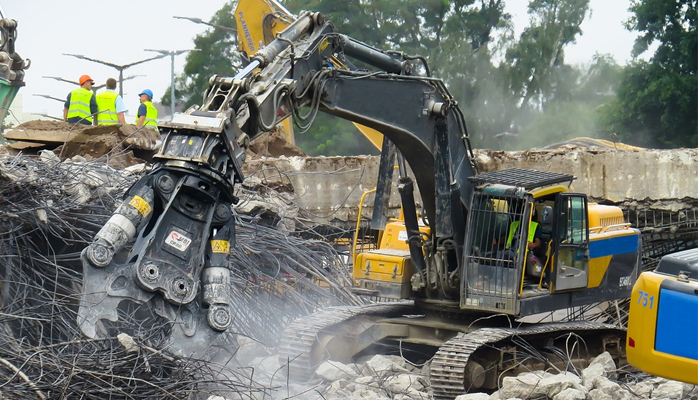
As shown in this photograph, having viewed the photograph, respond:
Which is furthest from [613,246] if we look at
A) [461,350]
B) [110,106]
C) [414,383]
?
[110,106]

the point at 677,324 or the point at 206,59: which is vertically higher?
the point at 206,59

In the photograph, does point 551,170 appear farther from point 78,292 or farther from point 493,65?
point 493,65

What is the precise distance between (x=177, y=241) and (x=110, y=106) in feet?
25.4

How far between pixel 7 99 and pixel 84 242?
143 inches

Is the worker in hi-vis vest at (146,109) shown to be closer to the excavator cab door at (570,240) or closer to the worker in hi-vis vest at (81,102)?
the worker in hi-vis vest at (81,102)

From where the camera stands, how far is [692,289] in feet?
17.9

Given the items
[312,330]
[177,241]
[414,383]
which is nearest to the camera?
[177,241]

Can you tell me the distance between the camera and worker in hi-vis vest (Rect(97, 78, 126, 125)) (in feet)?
43.4

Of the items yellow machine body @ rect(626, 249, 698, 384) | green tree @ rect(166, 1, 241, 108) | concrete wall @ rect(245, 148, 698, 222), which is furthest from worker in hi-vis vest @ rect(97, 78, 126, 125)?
green tree @ rect(166, 1, 241, 108)

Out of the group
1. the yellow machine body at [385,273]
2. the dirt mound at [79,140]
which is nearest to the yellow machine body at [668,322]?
the yellow machine body at [385,273]

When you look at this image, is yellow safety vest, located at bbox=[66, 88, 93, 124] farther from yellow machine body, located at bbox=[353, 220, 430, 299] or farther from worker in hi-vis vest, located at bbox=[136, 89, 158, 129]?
yellow machine body, located at bbox=[353, 220, 430, 299]

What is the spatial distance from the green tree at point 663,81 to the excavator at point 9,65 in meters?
19.1

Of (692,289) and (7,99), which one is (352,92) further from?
(7,99)

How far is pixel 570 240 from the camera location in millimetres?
8633
